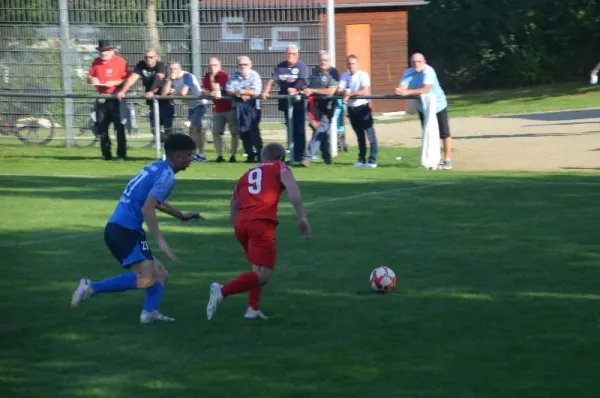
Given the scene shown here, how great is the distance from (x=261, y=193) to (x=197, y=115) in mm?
13022

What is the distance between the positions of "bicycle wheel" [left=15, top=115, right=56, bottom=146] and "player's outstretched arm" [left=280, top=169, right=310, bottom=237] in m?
16.7

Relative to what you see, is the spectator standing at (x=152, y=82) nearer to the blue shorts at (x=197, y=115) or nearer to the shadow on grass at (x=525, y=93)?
the blue shorts at (x=197, y=115)

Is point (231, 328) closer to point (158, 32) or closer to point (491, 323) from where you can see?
Result: point (491, 323)

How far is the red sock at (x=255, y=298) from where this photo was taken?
8.25 m

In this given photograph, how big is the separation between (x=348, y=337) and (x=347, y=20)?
30059mm

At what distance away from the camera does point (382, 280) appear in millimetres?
9156

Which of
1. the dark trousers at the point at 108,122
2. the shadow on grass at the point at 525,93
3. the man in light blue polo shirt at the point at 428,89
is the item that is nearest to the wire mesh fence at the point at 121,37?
the dark trousers at the point at 108,122

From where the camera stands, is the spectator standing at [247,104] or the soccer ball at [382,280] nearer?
the soccer ball at [382,280]

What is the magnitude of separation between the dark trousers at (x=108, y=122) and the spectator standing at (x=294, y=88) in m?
2.83

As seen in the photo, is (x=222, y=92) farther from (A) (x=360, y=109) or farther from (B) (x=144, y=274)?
(B) (x=144, y=274)

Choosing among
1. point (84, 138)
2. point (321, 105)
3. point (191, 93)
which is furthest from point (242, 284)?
point (84, 138)

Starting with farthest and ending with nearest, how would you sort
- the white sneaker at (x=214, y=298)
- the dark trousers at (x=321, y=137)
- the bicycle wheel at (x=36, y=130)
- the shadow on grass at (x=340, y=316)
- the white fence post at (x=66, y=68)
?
1. the bicycle wheel at (x=36, y=130)
2. the white fence post at (x=66, y=68)
3. the dark trousers at (x=321, y=137)
4. the white sneaker at (x=214, y=298)
5. the shadow on grass at (x=340, y=316)

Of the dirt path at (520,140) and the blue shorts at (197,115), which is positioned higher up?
the blue shorts at (197,115)

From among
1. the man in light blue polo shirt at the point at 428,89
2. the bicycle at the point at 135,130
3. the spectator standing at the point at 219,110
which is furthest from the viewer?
the bicycle at the point at 135,130
